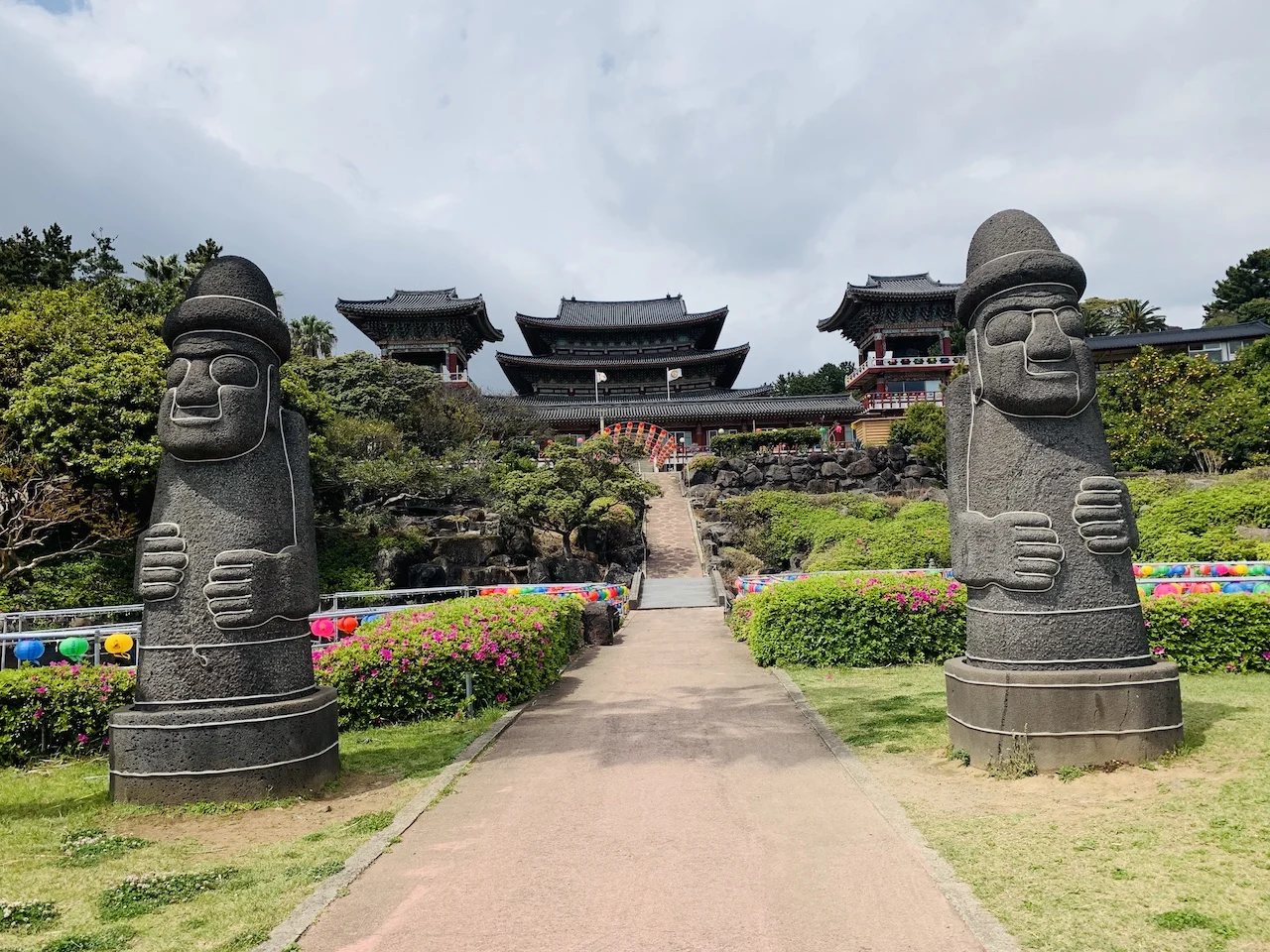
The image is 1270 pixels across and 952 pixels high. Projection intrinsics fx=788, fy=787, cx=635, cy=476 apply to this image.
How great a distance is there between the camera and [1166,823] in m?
4.32

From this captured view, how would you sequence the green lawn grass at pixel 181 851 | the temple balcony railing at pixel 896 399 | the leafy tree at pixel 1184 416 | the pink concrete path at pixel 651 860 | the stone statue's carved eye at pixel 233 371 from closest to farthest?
the pink concrete path at pixel 651 860 < the green lawn grass at pixel 181 851 < the stone statue's carved eye at pixel 233 371 < the leafy tree at pixel 1184 416 < the temple balcony railing at pixel 896 399

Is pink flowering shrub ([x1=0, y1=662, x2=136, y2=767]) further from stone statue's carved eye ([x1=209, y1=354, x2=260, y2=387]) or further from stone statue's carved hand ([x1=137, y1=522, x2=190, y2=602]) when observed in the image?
stone statue's carved eye ([x1=209, y1=354, x2=260, y2=387])

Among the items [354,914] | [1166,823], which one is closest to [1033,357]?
[1166,823]

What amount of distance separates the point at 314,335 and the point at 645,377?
1763cm

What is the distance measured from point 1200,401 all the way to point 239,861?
2709cm

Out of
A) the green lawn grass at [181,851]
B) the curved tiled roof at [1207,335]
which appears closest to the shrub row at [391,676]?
the green lawn grass at [181,851]

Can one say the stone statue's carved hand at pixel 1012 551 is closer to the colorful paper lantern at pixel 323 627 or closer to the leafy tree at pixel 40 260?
the colorful paper lantern at pixel 323 627

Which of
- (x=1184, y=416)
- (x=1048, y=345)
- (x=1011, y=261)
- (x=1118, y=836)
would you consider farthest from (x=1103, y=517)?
(x=1184, y=416)

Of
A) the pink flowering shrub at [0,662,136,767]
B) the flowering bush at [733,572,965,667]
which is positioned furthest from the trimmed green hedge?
the pink flowering shrub at [0,662,136,767]

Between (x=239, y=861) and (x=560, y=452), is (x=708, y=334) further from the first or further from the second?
(x=239, y=861)

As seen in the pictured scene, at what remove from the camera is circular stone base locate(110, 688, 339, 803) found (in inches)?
211

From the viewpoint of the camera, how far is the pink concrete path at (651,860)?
11.3ft

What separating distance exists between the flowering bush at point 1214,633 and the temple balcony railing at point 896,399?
104 ft

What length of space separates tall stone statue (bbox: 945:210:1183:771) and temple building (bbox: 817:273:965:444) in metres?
33.5
